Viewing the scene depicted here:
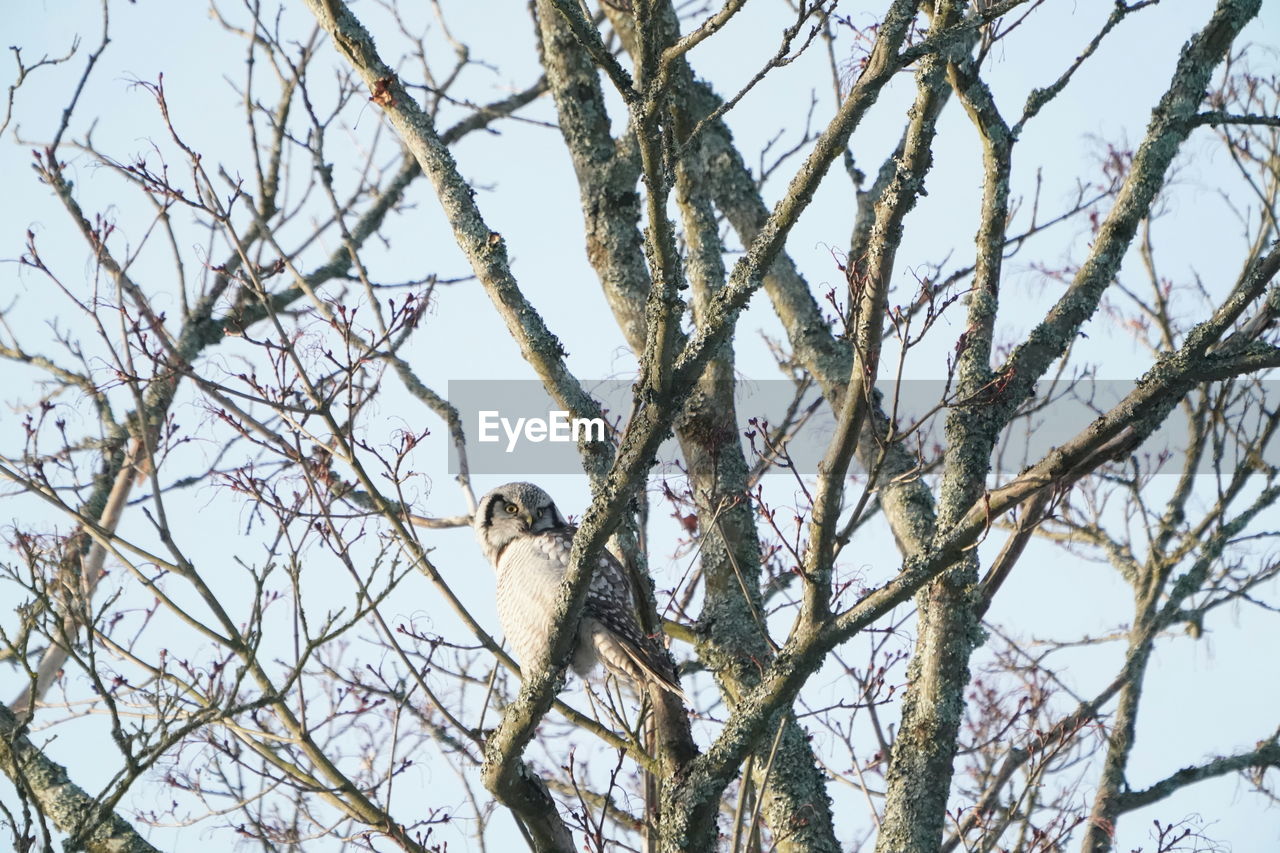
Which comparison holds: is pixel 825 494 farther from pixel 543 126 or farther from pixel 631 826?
pixel 543 126

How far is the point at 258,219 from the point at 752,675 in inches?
85.7

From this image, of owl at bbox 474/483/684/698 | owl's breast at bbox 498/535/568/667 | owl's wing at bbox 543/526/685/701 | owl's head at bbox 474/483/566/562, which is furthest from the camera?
owl's head at bbox 474/483/566/562

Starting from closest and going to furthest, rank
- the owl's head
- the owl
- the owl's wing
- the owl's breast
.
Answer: the owl's wing → the owl → the owl's breast → the owl's head

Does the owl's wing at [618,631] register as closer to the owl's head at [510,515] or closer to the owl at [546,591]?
the owl at [546,591]

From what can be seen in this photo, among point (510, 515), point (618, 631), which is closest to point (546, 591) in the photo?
point (618, 631)

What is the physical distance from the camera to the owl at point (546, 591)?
13.5 ft

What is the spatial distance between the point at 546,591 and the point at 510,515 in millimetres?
636

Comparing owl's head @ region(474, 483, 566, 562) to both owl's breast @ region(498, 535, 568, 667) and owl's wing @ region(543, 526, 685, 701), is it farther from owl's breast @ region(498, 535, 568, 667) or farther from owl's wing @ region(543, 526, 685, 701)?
owl's wing @ region(543, 526, 685, 701)

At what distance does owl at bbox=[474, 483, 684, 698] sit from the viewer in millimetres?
4129

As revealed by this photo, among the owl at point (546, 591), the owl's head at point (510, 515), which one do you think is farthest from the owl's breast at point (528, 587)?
the owl's head at point (510, 515)

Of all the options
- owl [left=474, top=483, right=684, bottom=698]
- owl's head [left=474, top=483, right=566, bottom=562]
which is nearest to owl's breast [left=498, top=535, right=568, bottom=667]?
owl [left=474, top=483, right=684, bottom=698]

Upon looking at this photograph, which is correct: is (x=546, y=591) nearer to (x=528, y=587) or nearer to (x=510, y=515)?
(x=528, y=587)

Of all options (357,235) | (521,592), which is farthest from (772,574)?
(357,235)

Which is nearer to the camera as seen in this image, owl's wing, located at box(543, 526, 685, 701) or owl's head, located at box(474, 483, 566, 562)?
owl's wing, located at box(543, 526, 685, 701)
